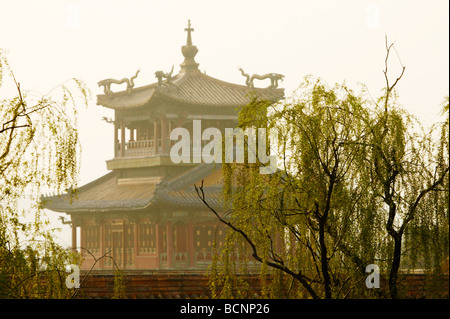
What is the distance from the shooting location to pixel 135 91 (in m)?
32.8

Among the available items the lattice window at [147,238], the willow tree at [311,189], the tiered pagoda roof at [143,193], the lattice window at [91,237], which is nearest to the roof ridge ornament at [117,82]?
the tiered pagoda roof at [143,193]

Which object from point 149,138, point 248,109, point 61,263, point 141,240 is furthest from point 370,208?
point 149,138

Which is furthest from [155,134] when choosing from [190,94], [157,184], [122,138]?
[157,184]

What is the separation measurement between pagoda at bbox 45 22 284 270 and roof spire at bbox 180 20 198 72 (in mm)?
38

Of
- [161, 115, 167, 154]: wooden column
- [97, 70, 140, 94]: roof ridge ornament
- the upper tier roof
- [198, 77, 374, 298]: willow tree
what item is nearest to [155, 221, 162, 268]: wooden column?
[161, 115, 167, 154]: wooden column

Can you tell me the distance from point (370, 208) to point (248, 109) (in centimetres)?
187

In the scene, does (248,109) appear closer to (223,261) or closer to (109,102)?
(223,261)

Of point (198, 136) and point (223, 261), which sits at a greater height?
point (198, 136)

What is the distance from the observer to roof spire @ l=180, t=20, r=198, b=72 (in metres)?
33.1

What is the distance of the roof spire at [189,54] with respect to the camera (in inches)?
1302

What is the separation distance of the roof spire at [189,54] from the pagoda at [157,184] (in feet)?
0.12

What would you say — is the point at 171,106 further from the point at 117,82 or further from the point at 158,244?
the point at 158,244

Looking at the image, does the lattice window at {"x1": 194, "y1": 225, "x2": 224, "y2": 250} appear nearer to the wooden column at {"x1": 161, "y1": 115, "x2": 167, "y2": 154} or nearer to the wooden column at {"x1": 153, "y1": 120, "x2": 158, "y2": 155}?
the wooden column at {"x1": 161, "y1": 115, "x2": 167, "y2": 154}
